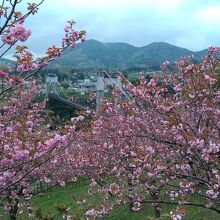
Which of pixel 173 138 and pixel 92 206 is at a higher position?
pixel 173 138

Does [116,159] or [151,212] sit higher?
[116,159]

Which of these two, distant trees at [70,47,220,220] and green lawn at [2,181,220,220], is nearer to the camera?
distant trees at [70,47,220,220]

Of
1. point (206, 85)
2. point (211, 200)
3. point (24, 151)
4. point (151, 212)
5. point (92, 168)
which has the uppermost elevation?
point (206, 85)

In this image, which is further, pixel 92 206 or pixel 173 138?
pixel 173 138

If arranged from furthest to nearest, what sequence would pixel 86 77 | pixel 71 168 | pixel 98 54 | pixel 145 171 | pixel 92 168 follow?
pixel 98 54
pixel 86 77
pixel 71 168
pixel 92 168
pixel 145 171

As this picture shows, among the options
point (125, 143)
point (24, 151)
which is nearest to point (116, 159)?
point (125, 143)

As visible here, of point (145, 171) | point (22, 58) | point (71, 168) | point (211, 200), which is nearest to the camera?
point (22, 58)

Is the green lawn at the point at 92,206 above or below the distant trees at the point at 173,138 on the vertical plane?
below

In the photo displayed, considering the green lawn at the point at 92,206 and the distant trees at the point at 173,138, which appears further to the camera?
the green lawn at the point at 92,206

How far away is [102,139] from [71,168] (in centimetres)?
320

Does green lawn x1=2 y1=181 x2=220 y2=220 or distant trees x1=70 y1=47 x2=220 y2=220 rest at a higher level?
distant trees x1=70 y1=47 x2=220 y2=220

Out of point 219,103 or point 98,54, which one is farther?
point 98,54

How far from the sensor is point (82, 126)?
11.4 metres

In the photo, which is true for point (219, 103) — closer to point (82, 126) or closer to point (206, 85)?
point (206, 85)
